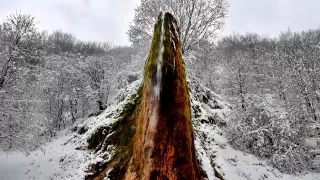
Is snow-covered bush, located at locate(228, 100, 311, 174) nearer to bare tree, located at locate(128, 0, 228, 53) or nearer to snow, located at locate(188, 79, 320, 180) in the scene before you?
snow, located at locate(188, 79, 320, 180)

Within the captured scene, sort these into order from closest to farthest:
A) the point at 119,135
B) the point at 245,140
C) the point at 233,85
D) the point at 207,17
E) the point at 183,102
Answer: the point at 183,102
the point at 119,135
the point at 245,140
the point at 207,17
the point at 233,85

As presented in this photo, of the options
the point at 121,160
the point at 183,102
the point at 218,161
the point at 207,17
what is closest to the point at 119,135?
the point at 121,160

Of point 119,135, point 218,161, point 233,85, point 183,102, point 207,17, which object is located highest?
point 207,17

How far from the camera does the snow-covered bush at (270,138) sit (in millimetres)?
14734

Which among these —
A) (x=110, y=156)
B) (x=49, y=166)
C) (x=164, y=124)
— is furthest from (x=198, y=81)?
(x=164, y=124)

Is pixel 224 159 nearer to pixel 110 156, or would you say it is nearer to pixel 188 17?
pixel 110 156

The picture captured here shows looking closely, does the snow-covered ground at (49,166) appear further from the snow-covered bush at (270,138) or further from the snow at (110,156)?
the snow-covered bush at (270,138)

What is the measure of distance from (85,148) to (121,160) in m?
4.30

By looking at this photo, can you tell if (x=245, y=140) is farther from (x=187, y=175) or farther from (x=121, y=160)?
(x=187, y=175)

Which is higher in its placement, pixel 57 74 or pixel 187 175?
pixel 57 74

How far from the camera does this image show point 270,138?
52.5 ft

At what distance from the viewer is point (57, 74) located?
3350 cm

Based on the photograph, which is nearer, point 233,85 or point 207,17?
point 207,17

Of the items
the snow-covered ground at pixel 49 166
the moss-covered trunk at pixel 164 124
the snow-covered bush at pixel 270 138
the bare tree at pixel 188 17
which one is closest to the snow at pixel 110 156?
the snow-covered ground at pixel 49 166
